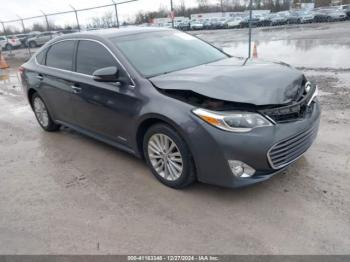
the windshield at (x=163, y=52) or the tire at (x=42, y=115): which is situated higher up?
the windshield at (x=163, y=52)

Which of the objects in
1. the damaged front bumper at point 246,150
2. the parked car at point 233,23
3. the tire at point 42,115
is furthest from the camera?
the parked car at point 233,23

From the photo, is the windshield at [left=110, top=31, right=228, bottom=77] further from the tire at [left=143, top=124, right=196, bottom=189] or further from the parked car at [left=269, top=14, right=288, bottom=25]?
the parked car at [left=269, top=14, right=288, bottom=25]

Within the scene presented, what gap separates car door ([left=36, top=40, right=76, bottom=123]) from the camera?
489 cm

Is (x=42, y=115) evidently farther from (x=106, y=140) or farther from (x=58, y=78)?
(x=106, y=140)

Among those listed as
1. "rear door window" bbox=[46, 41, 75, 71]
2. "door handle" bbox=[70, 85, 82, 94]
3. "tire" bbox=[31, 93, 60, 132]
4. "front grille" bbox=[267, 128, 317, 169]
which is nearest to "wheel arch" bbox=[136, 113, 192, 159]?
"front grille" bbox=[267, 128, 317, 169]

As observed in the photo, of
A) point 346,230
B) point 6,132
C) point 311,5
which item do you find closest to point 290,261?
point 346,230

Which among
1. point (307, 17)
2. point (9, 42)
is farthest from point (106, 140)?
point (307, 17)

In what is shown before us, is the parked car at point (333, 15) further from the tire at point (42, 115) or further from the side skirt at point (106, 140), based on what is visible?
the side skirt at point (106, 140)

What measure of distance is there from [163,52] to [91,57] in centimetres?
99

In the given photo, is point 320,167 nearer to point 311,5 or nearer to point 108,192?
point 108,192

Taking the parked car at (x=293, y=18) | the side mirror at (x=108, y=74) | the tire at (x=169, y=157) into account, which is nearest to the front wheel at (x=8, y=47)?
the side mirror at (x=108, y=74)

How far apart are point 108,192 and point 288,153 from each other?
6.62 feet

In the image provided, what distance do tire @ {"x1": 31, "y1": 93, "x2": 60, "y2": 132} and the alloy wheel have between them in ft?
9.09

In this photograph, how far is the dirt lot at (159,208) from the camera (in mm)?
2889
